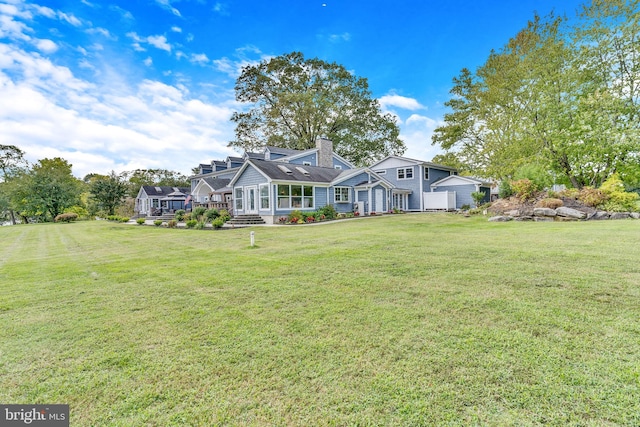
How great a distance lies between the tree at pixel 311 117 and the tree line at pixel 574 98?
16.6m

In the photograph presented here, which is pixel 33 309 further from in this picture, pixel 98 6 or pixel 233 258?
pixel 98 6

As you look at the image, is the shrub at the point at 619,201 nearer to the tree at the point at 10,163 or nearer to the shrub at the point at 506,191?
the shrub at the point at 506,191

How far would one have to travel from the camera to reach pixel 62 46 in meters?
11.8

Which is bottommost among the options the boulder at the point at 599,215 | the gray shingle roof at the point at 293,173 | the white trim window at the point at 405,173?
the boulder at the point at 599,215

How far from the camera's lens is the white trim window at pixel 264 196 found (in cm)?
1878

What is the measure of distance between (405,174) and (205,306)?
86.3 feet

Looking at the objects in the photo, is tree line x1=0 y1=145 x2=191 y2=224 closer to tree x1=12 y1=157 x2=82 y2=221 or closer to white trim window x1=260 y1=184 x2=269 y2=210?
tree x1=12 y1=157 x2=82 y2=221

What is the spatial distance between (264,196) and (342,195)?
6.28 metres

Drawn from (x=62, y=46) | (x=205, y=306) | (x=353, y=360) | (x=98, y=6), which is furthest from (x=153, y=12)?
(x=353, y=360)

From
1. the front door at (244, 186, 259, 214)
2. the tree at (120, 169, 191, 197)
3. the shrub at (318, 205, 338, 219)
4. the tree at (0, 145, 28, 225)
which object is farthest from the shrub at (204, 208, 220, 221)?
the tree at (0, 145, 28, 225)

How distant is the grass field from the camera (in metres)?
1.94

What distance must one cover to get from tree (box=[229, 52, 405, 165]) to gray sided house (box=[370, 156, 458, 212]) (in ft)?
31.3

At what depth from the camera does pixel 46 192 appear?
103 feet

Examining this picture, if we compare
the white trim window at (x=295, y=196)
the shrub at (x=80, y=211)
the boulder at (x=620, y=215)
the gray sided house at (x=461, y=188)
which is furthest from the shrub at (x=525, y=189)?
the shrub at (x=80, y=211)
